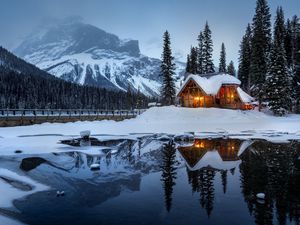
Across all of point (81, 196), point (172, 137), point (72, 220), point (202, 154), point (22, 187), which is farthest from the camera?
point (172, 137)

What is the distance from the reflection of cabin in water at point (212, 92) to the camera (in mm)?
58031

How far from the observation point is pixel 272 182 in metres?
14.9

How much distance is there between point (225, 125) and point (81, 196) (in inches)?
1359

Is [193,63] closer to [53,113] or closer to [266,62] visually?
[266,62]

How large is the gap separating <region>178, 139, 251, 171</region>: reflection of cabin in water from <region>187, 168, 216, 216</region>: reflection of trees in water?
97 cm

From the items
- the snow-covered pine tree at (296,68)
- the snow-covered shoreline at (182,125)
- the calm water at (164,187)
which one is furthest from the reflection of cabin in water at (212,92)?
the calm water at (164,187)

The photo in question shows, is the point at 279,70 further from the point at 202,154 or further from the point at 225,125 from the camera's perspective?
the point at 202,154

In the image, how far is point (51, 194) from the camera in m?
13.2

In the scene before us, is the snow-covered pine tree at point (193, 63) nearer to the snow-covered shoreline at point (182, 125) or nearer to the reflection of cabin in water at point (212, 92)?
the reflection of cabin in water at point (212, 92)

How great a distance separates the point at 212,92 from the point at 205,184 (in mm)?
43747

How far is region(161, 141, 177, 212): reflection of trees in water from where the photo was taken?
13.0 m

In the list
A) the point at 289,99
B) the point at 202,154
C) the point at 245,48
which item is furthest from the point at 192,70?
the point at 202,154

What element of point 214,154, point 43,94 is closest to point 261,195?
point 214,154

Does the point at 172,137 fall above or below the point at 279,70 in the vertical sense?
below
